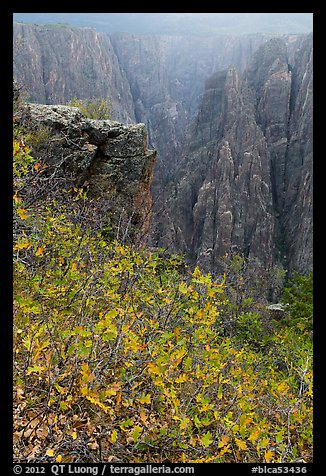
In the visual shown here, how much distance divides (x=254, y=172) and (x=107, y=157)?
186 ft

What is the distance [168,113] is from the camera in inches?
3853

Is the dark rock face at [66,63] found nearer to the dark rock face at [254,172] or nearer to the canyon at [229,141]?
the canyon at [229,141]

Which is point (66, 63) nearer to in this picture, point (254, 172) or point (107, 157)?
point (254, 172)

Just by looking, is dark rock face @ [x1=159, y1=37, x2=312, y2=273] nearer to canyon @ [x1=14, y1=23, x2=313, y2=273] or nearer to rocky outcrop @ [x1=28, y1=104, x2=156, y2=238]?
canyon @ [x1=14, y1=23, x2=313, y2=273]

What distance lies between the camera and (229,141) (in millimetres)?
70250

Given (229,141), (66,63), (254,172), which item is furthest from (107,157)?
(66,63)

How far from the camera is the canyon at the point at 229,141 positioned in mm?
62969

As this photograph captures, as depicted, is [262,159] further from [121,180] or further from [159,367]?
[159,367]

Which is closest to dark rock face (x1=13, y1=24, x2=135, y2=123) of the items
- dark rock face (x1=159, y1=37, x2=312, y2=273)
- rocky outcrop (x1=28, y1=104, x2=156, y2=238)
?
dark rock face (x1=159, y1=37, x2=312, y2=273)

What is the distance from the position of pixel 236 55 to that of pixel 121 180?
358 feet

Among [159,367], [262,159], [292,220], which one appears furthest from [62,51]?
[159,367]

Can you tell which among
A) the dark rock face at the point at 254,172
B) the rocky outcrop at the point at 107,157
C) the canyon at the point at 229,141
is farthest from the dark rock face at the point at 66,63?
the rocky outcrop at the point at 107,157

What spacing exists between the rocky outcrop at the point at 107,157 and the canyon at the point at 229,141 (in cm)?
3851

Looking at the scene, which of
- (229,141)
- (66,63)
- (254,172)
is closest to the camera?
(254,172)
